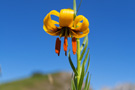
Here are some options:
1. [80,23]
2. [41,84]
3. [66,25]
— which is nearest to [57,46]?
[66,25]

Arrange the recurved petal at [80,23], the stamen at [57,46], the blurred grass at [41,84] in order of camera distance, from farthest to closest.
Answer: the blurred grass at [41,84], the recurved petal at [80,23], the stamen at [57,46]

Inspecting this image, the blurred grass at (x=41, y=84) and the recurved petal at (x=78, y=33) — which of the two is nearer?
the recurved petal at (x=78, y=33)

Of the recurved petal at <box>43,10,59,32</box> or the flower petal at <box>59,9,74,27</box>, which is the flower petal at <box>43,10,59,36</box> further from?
the flower petal at <box>59,9,74,27</box>

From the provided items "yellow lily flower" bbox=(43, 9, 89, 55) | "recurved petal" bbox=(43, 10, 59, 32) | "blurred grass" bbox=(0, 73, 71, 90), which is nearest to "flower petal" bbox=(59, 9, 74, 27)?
"yellow lily flower" bbox=(43, 9, 89, 55)

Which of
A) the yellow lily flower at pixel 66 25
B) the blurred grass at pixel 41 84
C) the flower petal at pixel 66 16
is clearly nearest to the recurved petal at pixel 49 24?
the yellow lily flower at pixel 66 25

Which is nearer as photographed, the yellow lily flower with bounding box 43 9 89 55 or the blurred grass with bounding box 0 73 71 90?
the yellow lily flower with bounding box 43 9 89 55

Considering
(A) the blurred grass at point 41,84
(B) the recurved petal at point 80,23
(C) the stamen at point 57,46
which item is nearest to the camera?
(C) the stamen at point 57,46

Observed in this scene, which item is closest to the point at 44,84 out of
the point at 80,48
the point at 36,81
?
the point at 36,81

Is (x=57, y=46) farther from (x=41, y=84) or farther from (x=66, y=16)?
(x=41, y=84)

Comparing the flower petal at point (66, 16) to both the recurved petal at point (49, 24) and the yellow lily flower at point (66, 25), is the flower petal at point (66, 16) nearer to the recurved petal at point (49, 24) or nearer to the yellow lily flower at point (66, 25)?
the yellow lily flower at point (66, 25)
